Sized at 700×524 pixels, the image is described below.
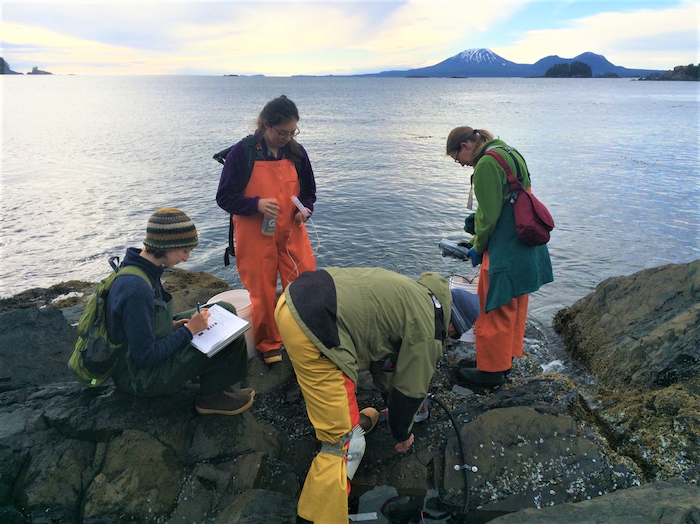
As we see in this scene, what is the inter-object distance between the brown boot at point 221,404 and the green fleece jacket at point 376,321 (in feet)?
4.38

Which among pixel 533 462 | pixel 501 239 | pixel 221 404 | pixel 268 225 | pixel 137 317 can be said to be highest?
pixel 268 225

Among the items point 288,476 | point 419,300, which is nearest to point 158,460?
point 288,476

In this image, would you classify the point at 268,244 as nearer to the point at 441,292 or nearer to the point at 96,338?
the point at 96,338

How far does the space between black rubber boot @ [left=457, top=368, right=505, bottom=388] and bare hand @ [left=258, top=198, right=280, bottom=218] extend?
2.51m

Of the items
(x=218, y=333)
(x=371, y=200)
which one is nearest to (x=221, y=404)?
(x=218, y=333)

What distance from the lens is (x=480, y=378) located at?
171 inches

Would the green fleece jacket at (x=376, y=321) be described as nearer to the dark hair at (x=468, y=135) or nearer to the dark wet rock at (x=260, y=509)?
the dark wet rock at (x=260, y=509)

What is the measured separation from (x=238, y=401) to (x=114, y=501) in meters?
1.07

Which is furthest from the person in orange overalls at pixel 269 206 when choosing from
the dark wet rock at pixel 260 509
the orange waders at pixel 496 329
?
the orange waders at pixel 496 329

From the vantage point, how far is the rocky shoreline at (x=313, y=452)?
2.90 metres

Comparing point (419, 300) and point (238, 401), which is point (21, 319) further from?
point (419, 300)

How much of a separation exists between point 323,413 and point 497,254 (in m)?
2.17

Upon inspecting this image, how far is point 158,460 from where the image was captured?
3180 millimetres

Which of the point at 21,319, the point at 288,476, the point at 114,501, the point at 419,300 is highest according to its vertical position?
the point at 419,300
